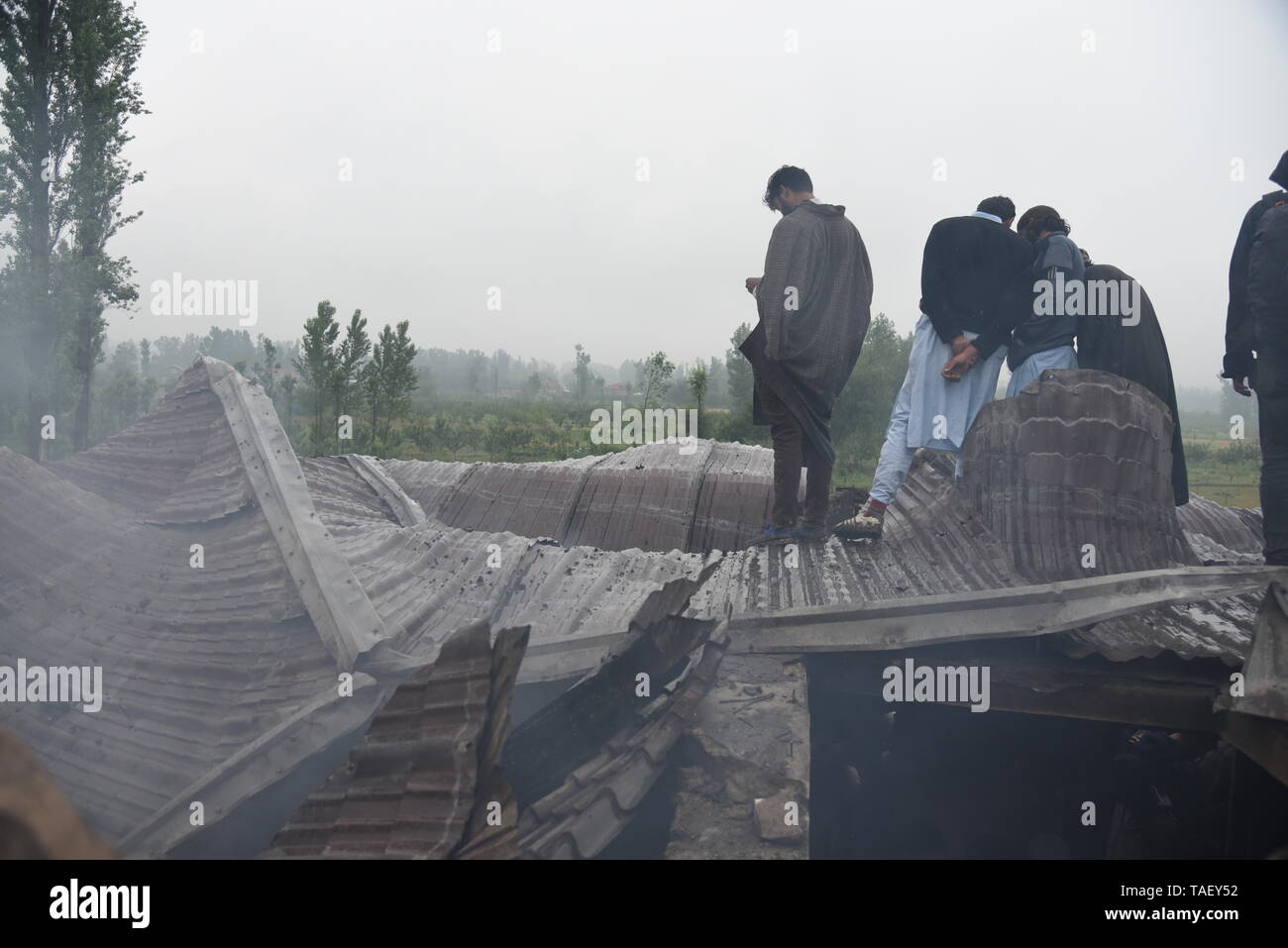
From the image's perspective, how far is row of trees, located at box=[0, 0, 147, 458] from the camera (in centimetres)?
1270

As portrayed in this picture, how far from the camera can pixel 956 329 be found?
4059mm

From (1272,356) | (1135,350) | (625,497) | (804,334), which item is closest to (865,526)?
(804,334)

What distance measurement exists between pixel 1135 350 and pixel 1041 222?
2.82 ft

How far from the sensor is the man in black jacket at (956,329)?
405 centimetres

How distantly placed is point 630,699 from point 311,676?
4.08 ft

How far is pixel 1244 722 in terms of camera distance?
2.58 meters

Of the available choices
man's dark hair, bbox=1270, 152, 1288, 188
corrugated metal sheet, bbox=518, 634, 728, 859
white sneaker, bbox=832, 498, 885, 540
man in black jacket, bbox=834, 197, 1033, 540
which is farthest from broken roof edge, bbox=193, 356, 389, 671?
man's dark hair, bbox=1270, 152, 1288, 188

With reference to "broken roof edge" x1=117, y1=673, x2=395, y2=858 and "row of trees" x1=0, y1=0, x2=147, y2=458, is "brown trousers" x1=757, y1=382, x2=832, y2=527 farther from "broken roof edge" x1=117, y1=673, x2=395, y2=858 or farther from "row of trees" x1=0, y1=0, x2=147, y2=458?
"row of trees" x1=0, y1=0, x2=147, y2=458

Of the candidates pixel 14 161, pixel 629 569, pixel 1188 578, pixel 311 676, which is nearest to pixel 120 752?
pixel 311 676

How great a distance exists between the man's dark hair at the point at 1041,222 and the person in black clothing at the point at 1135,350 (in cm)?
34

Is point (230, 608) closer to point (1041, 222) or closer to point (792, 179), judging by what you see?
point (792, 179)

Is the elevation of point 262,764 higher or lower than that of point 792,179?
lower

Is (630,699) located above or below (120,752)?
above

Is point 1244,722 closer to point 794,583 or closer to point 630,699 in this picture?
point 794,583
